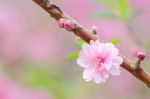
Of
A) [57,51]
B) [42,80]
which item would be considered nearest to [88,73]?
[42,80]

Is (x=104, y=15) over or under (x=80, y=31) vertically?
over

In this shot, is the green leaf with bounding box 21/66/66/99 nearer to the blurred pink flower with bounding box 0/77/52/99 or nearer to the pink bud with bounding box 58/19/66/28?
the blurred pink flower with bounding box 0/77/52/99

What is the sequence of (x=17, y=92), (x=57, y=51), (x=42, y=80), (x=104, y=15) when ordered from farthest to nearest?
1. (x=57, y=51)
2. (x=42, y=80)
3. (x=17, y=92)
4. (x=104, y=15)

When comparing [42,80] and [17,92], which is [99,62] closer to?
[17,92]

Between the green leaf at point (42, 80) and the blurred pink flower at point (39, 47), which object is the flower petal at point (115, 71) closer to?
the green leaf at point (42, 80)

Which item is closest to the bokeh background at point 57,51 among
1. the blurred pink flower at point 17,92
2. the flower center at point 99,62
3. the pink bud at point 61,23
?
the blurred pink flower at point 17,92

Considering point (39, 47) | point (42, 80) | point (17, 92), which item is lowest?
point (17, 92)
